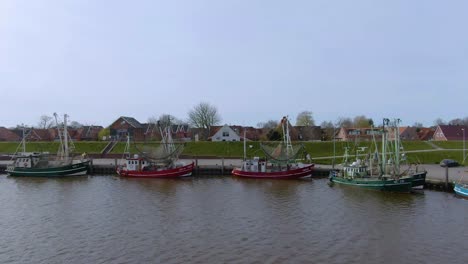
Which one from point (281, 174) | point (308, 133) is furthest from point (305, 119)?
point (281, 174)

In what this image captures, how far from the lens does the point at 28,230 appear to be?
94.5 ft

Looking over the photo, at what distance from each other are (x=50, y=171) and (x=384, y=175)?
1741 inches

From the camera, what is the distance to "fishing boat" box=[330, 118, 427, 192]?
143 feet

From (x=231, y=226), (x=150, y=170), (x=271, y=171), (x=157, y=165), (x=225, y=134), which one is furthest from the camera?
(x=225, y=134)

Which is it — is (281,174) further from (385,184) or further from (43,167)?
(43,167)

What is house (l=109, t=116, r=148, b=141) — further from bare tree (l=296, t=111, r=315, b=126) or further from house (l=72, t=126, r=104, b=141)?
bare tree (l=296, t=111, r=315, b=126)

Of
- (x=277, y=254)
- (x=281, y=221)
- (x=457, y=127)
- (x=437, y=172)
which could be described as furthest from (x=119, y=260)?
(x=457, y=127)

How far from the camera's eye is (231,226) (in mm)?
29562

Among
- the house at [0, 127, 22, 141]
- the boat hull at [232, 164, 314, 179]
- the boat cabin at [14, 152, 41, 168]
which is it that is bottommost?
the boat hull at [232, 164, 314, 179]

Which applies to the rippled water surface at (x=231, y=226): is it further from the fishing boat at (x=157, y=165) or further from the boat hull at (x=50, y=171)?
the boat hull at (x=50, y=171)

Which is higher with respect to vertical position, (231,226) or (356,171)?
(356,171)

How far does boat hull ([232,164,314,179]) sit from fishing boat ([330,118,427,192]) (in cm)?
425

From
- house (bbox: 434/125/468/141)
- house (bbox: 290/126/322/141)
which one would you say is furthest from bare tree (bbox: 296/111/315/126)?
house (bbox: 434/125/468/141)

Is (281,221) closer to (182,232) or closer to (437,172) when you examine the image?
(182,232)
